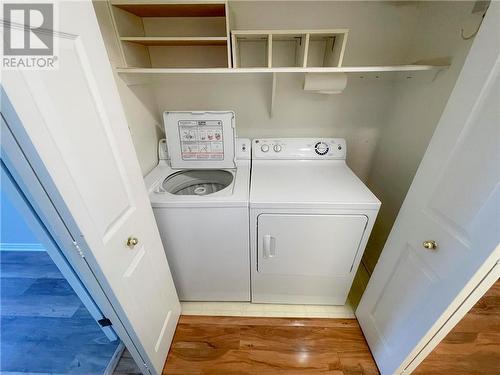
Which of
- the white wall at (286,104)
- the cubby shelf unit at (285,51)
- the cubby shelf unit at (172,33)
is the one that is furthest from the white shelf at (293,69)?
the white wall at (286,104)

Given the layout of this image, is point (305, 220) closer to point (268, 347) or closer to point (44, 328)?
point (268, 347)

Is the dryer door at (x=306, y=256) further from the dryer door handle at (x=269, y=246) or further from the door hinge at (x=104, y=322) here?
the door hinge at (x=104, y=322)

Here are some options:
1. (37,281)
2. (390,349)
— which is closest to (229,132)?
(390,349)

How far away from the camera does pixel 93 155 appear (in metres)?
0.77

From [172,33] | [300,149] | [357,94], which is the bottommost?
[300,149]

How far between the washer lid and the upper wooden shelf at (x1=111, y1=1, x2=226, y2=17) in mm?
642

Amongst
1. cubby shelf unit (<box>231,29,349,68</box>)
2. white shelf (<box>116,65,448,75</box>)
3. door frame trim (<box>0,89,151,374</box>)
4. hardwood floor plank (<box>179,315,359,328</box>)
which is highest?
cubby shelf unit (<box>231,29,349,68</box>)

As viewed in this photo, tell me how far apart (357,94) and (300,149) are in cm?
67

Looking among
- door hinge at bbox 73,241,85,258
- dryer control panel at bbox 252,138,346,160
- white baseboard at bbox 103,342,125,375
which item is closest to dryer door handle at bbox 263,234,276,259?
dryer control panel at bbox 252,138,346,160

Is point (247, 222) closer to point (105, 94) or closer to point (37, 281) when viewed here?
point (105, 94)

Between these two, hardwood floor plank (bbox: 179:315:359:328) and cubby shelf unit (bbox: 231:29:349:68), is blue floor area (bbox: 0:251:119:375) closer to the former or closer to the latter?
hardwood floor plank (bbox: 179:315:359:328)

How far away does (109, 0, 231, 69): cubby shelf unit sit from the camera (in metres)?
1.30

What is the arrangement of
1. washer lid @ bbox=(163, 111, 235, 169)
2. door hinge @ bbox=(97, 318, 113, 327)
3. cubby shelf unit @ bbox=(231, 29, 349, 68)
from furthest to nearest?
1. washer lid @ bbox=(163, 111, 235, 169)
2. cubby shelf unit @ bbox=(231, 29, 349, 68)
3. door hinge @ bbox=(97, 318, 113, 327)

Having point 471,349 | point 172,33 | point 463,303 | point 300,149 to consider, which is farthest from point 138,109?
point 471,349
